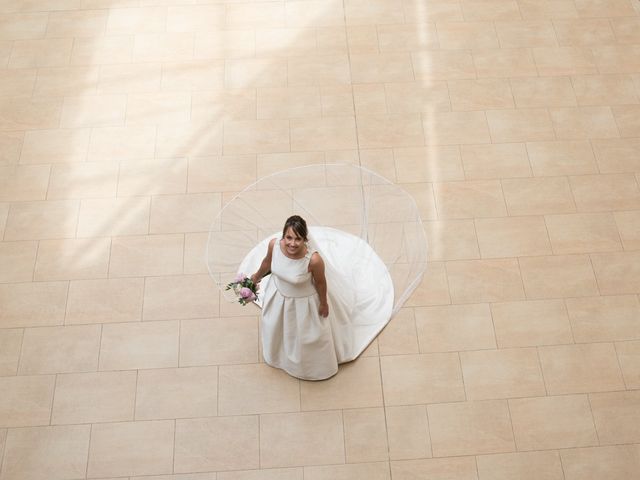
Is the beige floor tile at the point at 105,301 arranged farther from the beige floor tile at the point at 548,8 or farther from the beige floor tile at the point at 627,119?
the beige floor tile at the point at 548,8

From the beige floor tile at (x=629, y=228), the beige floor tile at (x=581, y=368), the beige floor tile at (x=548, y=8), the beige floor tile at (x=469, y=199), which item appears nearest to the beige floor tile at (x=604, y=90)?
the beige floor tile at (x=548, y=8)

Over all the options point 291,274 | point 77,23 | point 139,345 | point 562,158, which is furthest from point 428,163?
point 77,23

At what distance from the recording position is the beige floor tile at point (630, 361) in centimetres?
440

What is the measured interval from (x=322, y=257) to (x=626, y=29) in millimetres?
4023

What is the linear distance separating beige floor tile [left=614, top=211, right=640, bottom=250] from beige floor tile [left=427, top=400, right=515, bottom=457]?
5.50ft

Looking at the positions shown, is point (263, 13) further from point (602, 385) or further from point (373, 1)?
point (602, 385)

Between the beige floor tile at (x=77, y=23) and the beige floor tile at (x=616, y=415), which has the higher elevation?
the beige floor tile at (x=77, y=23)

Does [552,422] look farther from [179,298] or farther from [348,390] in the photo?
[179,298]

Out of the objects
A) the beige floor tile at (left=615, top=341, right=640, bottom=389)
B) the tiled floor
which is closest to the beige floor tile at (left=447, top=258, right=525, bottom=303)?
the tiled floor

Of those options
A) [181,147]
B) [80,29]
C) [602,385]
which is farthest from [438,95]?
[80,29]

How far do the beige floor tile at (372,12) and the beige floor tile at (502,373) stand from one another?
334cm

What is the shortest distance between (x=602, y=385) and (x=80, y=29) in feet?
17.5

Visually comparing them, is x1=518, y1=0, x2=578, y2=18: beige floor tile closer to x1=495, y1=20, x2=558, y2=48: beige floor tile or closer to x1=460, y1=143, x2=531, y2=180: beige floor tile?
x1=495, y1=20, x2=558, y2=48: beige floor tile

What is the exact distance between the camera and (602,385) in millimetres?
4383
